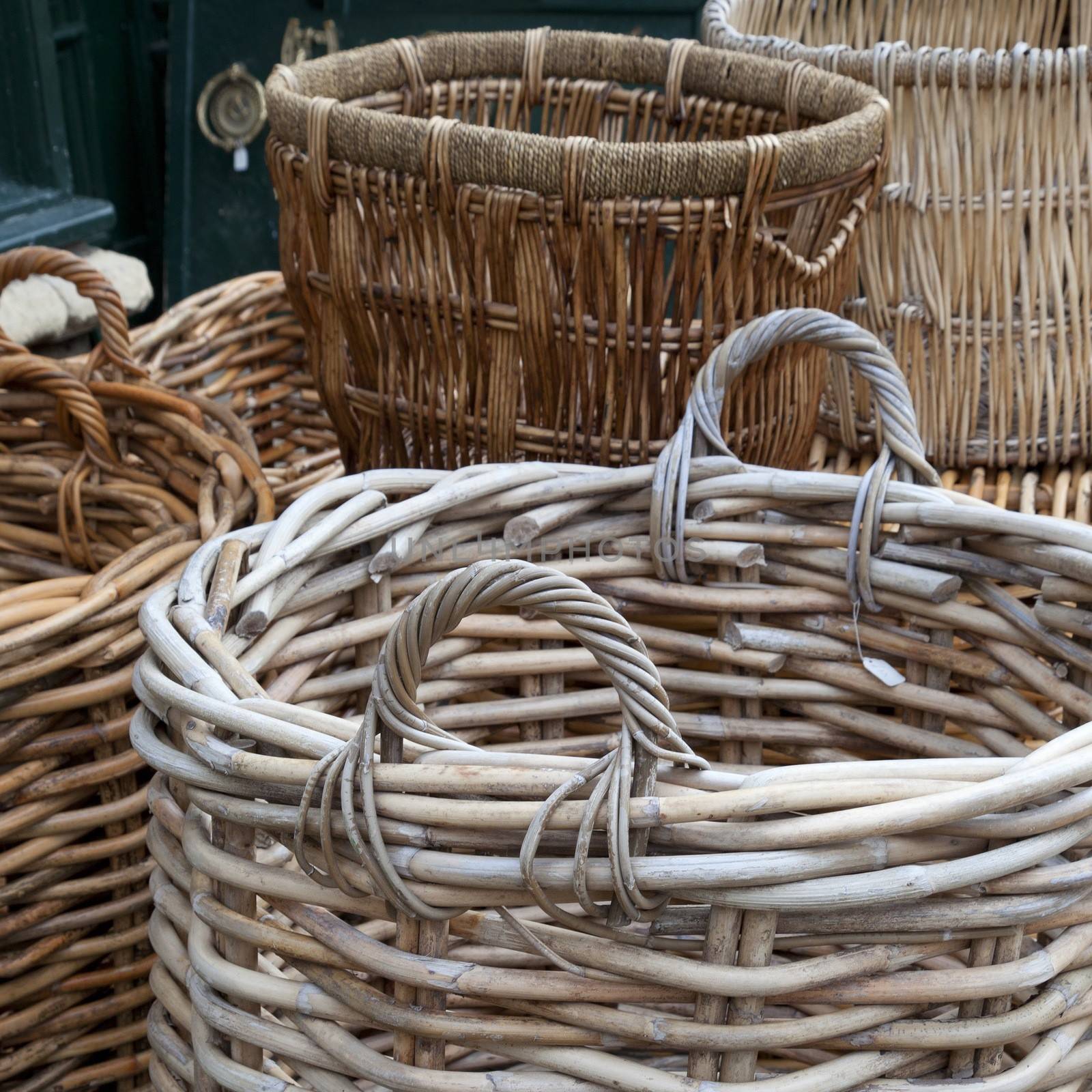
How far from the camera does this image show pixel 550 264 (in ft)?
2.49

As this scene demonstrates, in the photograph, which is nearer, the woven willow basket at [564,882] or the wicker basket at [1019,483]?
the woven willow basket at [564,882]

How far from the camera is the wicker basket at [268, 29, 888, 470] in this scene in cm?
A: 73

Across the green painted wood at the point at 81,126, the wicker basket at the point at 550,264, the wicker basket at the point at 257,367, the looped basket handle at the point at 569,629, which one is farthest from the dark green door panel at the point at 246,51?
the looped basket handle at the point at 569,629

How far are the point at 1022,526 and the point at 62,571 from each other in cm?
63

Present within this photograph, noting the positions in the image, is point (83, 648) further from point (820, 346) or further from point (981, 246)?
point (981, 246)

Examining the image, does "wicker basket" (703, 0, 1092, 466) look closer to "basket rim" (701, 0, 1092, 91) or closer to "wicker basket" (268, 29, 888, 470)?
"basket rim" (701, 0, 1092, 91)

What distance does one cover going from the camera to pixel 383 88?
1008mm

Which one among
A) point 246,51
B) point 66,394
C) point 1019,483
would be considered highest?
point 246,51

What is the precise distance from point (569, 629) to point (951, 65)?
2.20 ft

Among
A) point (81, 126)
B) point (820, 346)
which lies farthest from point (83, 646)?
point (81, 126)

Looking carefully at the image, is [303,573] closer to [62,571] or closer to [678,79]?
→ [62,571]

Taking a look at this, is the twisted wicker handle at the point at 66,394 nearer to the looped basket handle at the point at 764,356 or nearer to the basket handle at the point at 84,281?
the basket handle at the point at 84,281

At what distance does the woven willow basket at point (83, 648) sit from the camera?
726mm

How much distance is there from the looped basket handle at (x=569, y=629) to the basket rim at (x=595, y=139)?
0.32 metres
